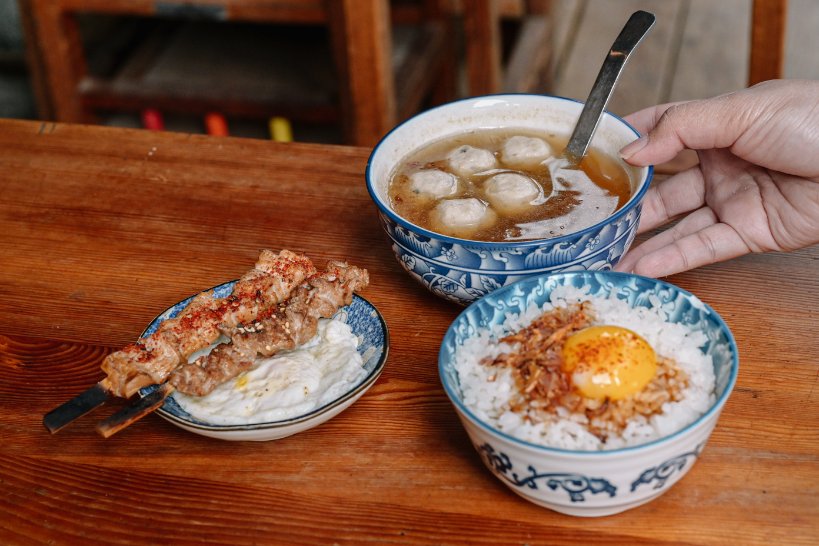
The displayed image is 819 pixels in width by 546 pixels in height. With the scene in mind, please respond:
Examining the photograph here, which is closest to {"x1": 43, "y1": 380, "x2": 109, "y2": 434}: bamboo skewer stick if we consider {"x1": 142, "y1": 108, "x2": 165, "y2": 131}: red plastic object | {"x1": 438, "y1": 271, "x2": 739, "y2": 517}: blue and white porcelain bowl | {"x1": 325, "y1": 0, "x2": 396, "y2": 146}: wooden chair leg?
{"x1": 438, "y1": 271, "x2": 739, "y2": 517}: blue and white porcelain bowl

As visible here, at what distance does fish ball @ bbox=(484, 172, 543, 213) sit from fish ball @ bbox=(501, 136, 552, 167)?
0.23 feet

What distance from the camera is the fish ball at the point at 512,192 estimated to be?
1.48m

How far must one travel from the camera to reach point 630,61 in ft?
14.1

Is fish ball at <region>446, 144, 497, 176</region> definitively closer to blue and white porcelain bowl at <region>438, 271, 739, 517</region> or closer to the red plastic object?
blue and white porcelain bowl at <region>438, 271, 739, 517</region>

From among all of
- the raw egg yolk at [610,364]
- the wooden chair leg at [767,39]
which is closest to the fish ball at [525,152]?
the raw egg yolk at [610,364]

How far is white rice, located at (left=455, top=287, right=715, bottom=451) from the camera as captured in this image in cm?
107

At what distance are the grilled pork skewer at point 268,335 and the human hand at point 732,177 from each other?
0.51m

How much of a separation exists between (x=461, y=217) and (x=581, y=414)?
45 cm

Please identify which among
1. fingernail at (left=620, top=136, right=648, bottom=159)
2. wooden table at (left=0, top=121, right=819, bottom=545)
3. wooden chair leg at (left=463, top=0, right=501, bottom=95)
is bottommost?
wooden chair leg at (left=463, top=0, right=501, bottom=95)

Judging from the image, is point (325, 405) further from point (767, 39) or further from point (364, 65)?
point (364, 65)

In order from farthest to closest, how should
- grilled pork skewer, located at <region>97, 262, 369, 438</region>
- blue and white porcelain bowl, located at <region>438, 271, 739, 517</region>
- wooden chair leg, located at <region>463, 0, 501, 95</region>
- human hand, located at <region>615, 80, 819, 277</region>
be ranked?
wooden chair leg, located at <region>463, 0, 501, 95</region> < human hand, located at <region>615, 80, 819, 277</region> < grilled pork skewer, located at <region>97, 262, 369, 438</region> < blue and white porcelain bowl, located at <region>438, 271, 739, 517</region>

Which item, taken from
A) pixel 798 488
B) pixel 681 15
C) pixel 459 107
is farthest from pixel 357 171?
pixel 681 15

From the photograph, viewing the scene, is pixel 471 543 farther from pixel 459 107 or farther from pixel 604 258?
pixel 459 107

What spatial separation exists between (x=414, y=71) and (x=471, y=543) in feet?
7.86
